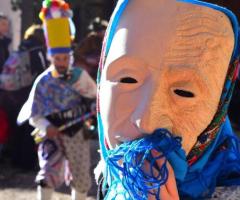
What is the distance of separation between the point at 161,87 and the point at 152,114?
7 centimetres

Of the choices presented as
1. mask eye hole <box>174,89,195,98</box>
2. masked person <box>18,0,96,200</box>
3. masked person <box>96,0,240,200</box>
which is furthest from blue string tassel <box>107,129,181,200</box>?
masked person <box>18,0,96,200</box>

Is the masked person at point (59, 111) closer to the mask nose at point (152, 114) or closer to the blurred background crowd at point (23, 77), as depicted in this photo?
the blurred background crowd at point (23, 77)

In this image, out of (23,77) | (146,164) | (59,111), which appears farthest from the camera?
(23,77)

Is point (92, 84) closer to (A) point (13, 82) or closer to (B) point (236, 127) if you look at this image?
(A) point (13, 82)

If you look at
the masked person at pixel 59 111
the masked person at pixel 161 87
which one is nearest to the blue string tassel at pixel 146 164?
the masked person at pixel 161 87

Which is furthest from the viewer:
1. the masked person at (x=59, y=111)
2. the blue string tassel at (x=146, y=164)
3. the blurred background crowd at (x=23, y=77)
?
the blurred background crowd at (x=23, y=77)

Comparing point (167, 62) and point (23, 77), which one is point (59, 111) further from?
point (167, 62)

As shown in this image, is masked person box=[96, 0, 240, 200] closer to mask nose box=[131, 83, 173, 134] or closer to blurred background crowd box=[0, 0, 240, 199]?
mask nose box=[131, 83, 173, 134]

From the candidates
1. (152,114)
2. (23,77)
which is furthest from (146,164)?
(23,77)

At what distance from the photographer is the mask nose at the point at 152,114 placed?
1185 mm

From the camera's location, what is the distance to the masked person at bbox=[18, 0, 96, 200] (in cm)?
368

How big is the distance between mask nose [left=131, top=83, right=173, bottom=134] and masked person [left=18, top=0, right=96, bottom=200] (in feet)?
8.20

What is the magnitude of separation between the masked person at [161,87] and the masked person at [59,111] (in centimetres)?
241

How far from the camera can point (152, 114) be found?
1.19 m
